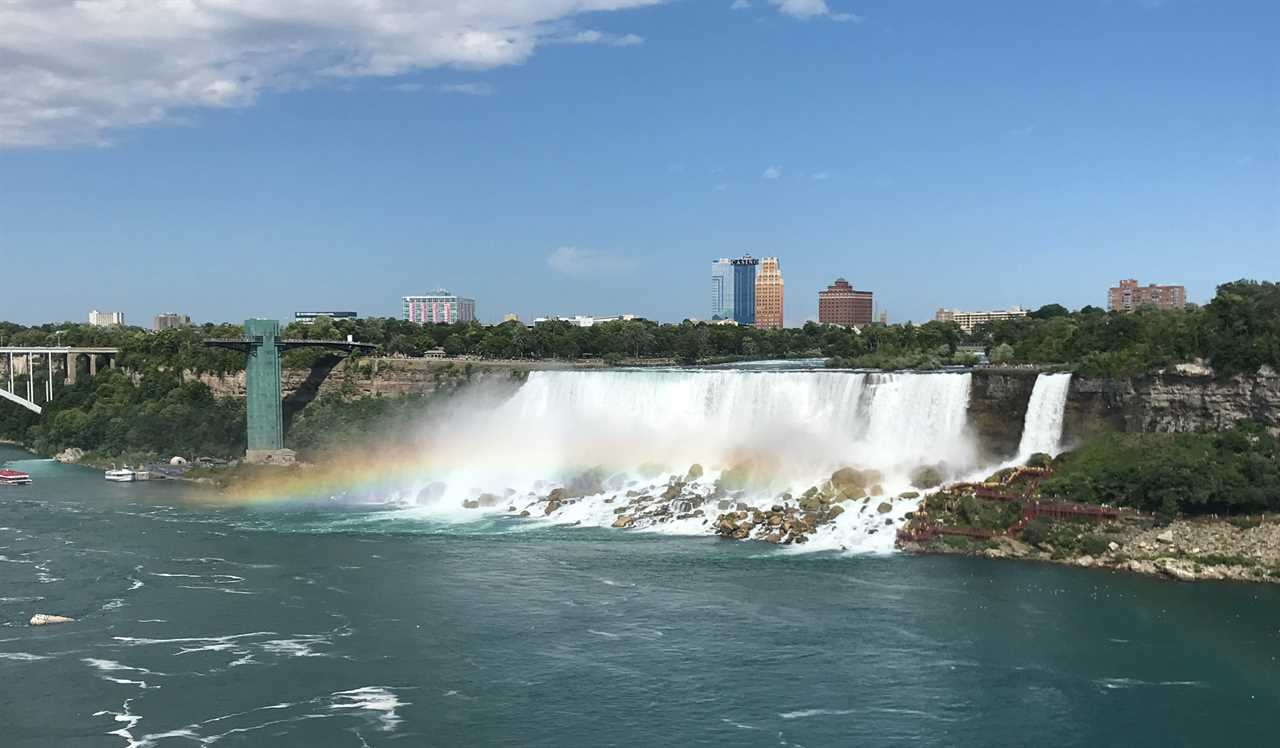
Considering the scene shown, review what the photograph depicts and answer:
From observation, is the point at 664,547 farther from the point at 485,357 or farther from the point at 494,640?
the point at 485,357

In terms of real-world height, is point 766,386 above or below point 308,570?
above

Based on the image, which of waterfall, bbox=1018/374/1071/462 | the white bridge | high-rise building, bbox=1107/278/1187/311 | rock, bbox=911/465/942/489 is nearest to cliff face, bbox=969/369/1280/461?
waterfall, bbox=1018/374/1071/462

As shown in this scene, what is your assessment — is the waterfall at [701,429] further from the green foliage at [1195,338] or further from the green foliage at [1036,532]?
the green foliage at [1036,532]

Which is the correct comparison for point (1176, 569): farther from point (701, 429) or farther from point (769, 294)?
point (769, 294)

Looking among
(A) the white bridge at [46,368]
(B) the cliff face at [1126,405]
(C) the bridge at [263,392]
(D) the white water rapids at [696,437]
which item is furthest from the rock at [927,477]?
(A) the white bridge at [46,368]

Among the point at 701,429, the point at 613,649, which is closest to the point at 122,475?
the point at 701,429

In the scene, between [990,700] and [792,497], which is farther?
[792,497]

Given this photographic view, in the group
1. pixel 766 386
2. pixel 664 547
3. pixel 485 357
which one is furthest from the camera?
pixel 485 357

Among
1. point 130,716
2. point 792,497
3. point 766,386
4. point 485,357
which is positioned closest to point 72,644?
point 130,716

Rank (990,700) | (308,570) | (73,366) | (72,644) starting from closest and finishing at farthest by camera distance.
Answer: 1. (990,700)
2. (72,644)
3. (308,570)
4. (73,366)
